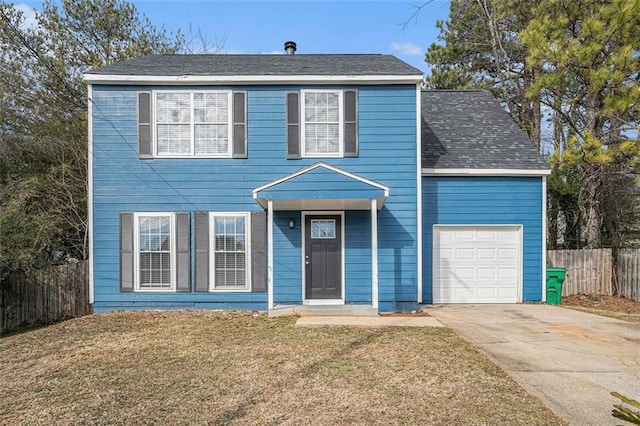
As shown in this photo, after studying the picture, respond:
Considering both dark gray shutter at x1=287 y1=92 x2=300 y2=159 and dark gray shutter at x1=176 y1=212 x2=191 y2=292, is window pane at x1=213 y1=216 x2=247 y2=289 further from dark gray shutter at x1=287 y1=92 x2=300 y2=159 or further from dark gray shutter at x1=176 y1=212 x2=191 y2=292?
dark gray shutter at x1=287 y1=92 x2=300 y2=159

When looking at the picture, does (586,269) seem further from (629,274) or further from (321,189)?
(321,189)

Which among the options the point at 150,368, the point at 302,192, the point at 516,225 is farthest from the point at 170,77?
the point at 516,225

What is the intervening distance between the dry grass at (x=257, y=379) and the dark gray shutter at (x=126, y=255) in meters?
1.68

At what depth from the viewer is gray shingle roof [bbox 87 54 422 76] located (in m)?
→ 9.03

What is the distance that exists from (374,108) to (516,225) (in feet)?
15.1

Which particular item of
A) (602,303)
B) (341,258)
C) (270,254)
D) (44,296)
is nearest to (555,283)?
(602,303)

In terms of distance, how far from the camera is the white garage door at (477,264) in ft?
32.2

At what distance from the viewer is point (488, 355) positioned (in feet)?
18.7

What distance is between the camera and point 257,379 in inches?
189

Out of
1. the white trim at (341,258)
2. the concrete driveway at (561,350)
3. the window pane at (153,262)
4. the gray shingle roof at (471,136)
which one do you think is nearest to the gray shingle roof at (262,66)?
the gray shingle roof at (471,136)

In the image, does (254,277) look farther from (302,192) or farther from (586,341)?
(586,341)

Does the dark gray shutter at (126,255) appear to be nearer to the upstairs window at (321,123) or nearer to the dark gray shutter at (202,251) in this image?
the dark gray shutter at (202,251)

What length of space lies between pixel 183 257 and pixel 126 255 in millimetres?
1279

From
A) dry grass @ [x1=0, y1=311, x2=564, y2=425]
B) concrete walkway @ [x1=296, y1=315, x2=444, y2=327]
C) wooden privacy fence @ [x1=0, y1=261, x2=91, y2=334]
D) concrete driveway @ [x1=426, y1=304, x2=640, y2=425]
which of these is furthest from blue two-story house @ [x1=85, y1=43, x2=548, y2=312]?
concrete driveway @ [x1=426, y1=304, x2=640, y2=425]
